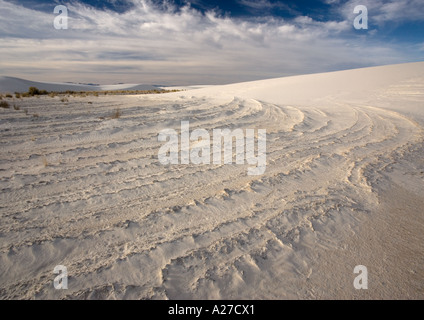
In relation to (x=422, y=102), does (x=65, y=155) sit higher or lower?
lower

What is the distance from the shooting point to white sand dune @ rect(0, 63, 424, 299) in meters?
1.75

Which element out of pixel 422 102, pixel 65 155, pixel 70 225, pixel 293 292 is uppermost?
pixel 422 102

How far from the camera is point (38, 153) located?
3.85m

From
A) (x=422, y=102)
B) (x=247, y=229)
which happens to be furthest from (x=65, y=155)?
(x=422, y=102)

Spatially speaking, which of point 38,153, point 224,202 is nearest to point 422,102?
point 224,202

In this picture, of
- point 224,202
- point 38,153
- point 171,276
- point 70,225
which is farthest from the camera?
point 38,153

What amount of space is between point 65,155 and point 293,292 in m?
3.71

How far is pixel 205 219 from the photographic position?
2406 mm

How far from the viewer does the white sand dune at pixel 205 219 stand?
5.73 ft

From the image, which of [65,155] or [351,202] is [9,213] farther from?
[351,202]

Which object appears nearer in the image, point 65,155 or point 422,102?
point 65,155

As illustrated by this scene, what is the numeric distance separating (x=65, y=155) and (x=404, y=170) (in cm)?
515
